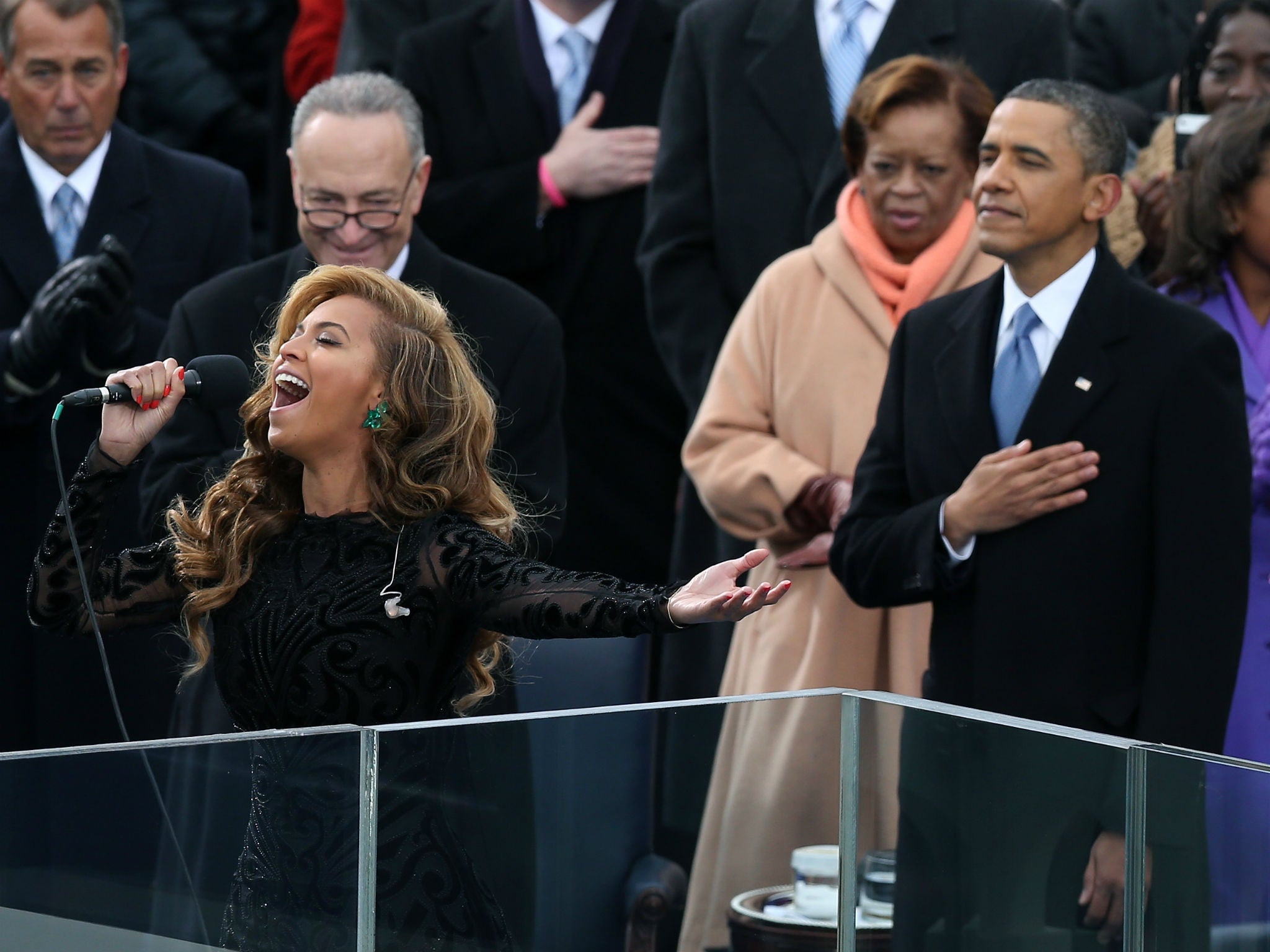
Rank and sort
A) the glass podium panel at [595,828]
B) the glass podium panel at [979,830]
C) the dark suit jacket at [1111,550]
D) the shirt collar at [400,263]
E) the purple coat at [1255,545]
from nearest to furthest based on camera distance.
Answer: the glass podium panel at [595,828] → the glass podium panel at [979,830] → the dark suit jacket at [1111,550] → the purple coat at [1255,545] → the shirt collar at [400,263]

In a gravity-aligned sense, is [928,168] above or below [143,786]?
above

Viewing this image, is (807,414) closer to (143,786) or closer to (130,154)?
(130,154)

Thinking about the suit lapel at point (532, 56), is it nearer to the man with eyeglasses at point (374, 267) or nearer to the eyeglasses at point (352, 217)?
the man with eyeglasses at point (374, 267)

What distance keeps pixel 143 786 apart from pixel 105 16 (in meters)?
2.75

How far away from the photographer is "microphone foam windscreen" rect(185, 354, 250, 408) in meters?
2.96

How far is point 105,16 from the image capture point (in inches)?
181

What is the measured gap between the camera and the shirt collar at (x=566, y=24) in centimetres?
490

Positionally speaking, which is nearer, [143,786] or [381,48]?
[143,786]

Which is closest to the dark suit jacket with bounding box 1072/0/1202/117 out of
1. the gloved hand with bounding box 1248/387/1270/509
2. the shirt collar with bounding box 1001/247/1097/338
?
the gloved hand with bounding box 1248/387/1270/509

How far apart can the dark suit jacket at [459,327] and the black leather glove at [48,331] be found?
19cm

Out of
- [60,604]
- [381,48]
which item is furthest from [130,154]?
[60,604]

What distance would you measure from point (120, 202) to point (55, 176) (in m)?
0.16

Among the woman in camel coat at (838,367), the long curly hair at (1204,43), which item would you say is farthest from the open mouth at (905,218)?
the long curly hair at (1204,43)

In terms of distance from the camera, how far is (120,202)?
15.2ft
